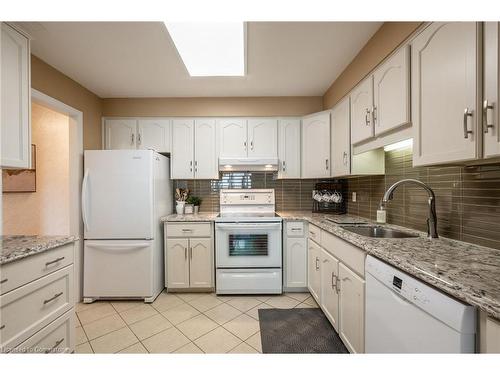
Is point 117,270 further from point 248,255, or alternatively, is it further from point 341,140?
point 341,140

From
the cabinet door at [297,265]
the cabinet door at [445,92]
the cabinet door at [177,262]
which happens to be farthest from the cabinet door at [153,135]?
the cabinet door at [445,92]

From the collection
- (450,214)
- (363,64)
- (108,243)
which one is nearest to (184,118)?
(108,243)

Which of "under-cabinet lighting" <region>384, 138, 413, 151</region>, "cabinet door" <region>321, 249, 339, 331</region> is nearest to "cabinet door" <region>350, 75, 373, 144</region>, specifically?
"under-cabinet lighting" <region>384, 138, 413, 151</region>

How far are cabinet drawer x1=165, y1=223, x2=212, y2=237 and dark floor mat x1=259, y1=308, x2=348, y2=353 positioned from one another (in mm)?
1016

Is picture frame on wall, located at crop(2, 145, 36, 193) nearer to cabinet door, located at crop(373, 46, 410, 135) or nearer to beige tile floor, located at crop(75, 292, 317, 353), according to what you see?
beige tile floor, located at crop(75, 292, 317, 353)

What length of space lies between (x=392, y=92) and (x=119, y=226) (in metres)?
2.69

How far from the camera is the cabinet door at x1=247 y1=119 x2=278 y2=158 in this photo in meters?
2.88

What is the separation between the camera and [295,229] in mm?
2523

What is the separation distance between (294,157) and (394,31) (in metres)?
1.60

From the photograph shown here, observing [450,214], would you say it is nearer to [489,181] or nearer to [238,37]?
[489,181]

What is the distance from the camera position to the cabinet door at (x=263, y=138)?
288 centimetres

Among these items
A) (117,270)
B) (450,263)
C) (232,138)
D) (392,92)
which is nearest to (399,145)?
(392,92)

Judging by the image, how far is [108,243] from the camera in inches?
93.4

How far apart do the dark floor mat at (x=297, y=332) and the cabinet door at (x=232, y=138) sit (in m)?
1.84
